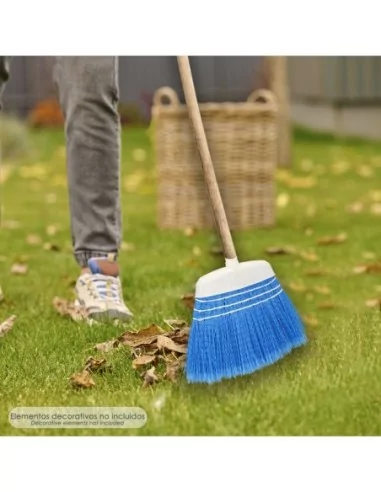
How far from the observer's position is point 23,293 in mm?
2008

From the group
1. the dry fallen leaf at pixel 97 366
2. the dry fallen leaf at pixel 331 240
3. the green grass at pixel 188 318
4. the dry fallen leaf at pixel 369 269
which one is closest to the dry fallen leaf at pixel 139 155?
the green grass at pixel 188 318

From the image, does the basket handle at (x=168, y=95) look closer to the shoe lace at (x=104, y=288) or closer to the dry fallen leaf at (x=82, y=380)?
the shoe lace at (x=104, y=288)

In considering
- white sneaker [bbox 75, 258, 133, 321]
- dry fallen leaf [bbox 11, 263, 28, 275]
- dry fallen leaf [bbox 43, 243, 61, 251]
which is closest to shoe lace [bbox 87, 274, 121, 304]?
white sneaker [bbox 75, 258, 133, 321]

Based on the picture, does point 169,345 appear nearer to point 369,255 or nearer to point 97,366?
point 97,366

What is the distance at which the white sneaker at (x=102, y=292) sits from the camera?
179 cm

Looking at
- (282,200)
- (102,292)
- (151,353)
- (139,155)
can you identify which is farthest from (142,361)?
(139,155)

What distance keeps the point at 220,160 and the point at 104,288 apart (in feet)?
2.93

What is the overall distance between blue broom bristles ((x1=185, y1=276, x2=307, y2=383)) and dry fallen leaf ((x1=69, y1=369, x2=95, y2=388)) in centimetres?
14

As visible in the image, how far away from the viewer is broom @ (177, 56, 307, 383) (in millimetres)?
1508

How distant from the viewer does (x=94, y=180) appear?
183 centimetres

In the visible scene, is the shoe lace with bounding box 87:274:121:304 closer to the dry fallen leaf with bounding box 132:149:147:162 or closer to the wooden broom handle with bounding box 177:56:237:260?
the wooden broom handle with bounding box 177:56:237:260

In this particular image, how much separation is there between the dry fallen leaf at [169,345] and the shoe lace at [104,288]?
9.4 inches
